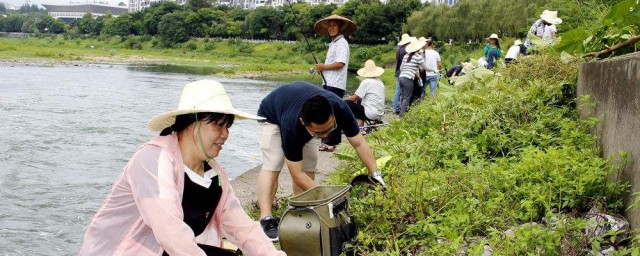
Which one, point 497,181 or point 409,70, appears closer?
point 497,181

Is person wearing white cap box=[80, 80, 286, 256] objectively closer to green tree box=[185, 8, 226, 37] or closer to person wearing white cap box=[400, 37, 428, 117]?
person wearing white cap box=[400, 37, 428, 117]

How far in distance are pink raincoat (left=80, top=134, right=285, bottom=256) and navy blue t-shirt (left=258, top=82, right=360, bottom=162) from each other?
182 cm

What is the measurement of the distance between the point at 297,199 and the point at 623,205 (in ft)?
6.41

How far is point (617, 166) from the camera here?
Result: 13.6 feet

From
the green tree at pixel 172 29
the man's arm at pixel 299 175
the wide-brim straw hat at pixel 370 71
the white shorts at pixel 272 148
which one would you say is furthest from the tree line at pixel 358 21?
the man's arm at pixel 299 175

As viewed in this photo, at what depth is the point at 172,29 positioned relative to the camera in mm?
89812

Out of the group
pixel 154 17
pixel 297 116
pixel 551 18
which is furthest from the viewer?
pixel 154 17

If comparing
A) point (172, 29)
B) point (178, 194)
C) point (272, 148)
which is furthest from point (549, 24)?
point (172, 29)

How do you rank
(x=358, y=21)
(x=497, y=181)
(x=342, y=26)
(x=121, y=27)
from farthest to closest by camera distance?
(x=121, y=27) → (x=358, y=21) → (x=342, y=26) → (x=497, y=181)

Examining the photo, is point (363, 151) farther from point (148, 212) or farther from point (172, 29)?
Answer: point (172, 29)

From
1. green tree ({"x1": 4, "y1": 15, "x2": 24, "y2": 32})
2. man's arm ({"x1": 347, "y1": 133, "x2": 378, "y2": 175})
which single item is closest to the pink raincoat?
man's arm ({"x1": 347, "y1": 133, "x2": 378, "y2": 175})

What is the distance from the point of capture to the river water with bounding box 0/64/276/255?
8.20m

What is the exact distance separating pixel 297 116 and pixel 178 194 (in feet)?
7.00

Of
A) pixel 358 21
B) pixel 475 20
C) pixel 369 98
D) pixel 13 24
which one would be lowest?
pixel 13 24
